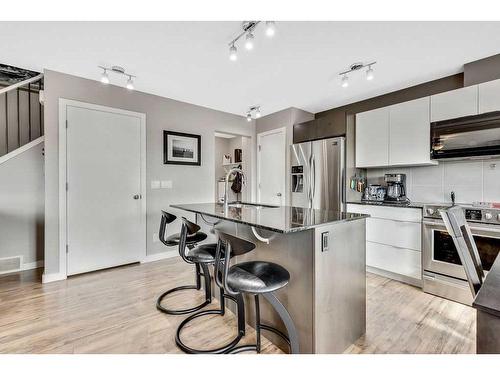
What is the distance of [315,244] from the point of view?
1.44m

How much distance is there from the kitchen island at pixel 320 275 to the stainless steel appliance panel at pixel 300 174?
213 centimetres

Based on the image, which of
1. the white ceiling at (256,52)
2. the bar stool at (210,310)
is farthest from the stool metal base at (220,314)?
the white ceiling at (256,52)

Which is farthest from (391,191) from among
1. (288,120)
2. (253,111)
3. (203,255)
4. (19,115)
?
(19,115)

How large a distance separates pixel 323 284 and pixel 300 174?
8.78 feet

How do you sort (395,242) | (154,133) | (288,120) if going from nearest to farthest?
(395,242)
(154,133)
(288,120)

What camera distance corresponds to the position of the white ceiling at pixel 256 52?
2.05 meters

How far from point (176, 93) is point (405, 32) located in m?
2.78

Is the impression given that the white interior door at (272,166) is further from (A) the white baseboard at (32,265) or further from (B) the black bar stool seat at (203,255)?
(A) the white baseboard at (32,265)

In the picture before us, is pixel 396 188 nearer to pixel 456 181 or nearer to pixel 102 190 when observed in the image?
pixel 456 181

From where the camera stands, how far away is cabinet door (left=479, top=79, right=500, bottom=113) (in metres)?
2.33

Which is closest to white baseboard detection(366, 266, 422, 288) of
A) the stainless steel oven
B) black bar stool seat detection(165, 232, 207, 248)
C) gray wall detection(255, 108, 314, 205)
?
the stainless steel oven

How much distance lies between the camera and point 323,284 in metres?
1.50
